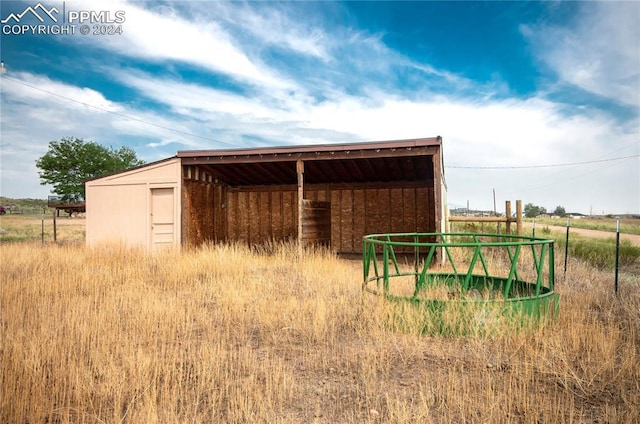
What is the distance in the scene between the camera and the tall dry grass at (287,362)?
3338 mm

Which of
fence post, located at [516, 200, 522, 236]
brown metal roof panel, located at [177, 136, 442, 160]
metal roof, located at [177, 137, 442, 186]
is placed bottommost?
fence post, located at [516, 200, 522, 236]

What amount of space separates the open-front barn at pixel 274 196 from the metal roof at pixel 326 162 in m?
0.03

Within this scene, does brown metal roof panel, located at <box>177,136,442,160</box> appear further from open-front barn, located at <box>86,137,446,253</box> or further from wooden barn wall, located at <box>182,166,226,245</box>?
wooden barn wall, located at <box>182,166,226,245</box>

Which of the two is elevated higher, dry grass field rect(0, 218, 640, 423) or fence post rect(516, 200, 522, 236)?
fence post rect(516, 200, 522, 236)

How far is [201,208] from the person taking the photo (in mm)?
14008

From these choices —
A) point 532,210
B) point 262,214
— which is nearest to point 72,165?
point 262,214

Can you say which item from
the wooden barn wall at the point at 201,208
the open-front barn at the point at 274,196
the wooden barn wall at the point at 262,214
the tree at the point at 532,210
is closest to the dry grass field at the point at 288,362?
the open-front barn at the point at 274,196

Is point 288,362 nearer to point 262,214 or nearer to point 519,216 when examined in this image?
point 519,216

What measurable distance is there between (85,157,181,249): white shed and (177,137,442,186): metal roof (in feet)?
3.67

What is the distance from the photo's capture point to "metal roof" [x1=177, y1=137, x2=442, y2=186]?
1059 centimetres

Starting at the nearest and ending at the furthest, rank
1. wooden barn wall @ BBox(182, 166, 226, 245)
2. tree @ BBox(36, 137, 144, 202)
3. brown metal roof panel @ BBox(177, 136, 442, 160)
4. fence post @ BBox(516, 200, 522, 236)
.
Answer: brown metal roof panel @ BBox(177, 136, 442, 160), wooden barn wall @ BBox(182, 166, 226, 245), fence post @ BBox(516, 200, 522, 236), tree @ BBox(36, 137, 144, 202)

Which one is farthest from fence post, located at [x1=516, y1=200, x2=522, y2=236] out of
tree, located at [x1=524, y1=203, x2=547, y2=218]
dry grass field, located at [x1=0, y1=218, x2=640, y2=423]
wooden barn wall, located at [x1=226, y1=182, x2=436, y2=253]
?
tree, located at [x1=524, y1=203, x2=547, y2=218]

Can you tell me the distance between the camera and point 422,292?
6.38 metres

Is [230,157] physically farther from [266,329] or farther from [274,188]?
[266,329]
